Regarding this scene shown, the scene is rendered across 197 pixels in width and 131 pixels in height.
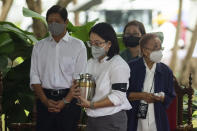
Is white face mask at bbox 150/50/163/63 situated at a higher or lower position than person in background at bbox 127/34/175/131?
higher

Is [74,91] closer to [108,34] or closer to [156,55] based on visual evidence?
[108,34]

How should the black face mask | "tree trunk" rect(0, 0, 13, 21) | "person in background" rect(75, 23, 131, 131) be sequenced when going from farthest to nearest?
"tree trunk" rect(0, 0, 13, 21)
the black face mask
"person in background" rect(75, 23, 131, 131)

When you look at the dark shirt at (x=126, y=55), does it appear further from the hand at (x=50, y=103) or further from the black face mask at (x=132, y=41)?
the hand at (x=50, y=103)

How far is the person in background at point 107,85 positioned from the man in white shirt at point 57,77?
382mm

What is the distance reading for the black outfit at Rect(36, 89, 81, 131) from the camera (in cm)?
360

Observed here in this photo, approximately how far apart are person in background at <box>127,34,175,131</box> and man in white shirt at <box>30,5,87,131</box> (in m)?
0.38

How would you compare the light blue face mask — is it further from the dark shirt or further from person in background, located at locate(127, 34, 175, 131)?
the dark shirt

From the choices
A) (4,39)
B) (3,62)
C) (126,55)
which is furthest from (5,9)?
(126,55)

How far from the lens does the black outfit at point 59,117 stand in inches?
142

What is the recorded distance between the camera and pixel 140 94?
3572 mm

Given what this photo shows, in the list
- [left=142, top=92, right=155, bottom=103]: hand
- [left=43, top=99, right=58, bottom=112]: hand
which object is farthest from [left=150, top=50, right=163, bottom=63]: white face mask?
[left=43, top=99, right=58, bottom=112]: hand

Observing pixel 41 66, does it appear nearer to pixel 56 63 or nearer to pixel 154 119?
pixel 56 63

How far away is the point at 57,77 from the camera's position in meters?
3.60

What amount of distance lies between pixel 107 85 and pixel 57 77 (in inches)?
20.3
